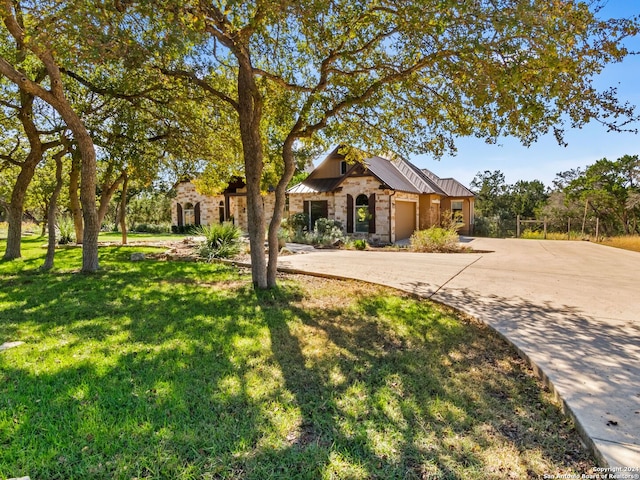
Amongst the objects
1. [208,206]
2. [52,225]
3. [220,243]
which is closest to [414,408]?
[52,225]

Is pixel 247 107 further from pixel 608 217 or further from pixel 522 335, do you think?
pixel 608 217

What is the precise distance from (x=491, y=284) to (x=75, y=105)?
11.6m

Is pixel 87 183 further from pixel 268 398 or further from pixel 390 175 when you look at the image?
pixel 390 175

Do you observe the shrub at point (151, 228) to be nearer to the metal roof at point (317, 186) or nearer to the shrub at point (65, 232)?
the shrub at point (65, 232)

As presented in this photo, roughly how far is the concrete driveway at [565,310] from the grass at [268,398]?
210 millimetres

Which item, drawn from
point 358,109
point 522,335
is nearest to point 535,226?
point 358,109

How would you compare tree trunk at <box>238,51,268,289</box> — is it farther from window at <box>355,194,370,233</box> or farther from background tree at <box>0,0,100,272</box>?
window at <box>355,194,370,233</box>

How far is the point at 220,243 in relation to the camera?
38.1 ft

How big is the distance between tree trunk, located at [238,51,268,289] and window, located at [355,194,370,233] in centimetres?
1185

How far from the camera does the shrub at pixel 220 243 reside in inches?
436

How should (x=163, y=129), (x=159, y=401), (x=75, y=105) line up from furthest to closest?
(x=163, y=129)
(x=75, y=105)
(x=159, y=401)

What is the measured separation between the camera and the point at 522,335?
433 centimetres

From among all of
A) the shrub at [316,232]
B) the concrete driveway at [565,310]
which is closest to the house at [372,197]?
the shrub at [316,232]

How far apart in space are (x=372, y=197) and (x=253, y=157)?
11832 mm
